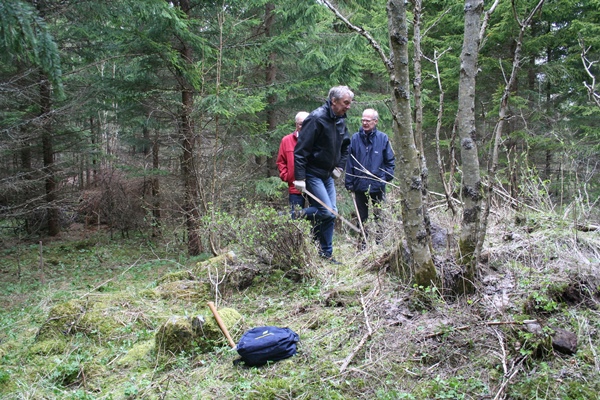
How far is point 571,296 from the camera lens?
254cm

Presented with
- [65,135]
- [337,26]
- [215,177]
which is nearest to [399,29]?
[215,177]

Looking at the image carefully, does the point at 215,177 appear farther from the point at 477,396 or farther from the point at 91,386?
the point at 477,396

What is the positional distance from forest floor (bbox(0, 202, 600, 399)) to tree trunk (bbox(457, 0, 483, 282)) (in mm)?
309

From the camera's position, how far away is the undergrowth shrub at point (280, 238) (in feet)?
12.1

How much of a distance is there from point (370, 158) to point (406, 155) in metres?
2.75

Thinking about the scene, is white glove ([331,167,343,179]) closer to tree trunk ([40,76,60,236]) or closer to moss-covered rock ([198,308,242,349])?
moss-covered rock ([198,308,242,349])

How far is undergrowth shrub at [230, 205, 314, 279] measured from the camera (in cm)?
369

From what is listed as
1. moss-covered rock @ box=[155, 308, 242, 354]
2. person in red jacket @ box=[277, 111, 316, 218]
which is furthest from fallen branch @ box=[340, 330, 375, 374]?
person in red jacket @ box=[277, 111, 316, 218]

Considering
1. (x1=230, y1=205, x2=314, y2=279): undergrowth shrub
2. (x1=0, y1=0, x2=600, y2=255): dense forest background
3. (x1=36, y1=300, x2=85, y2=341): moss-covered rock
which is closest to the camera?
(x1=36, y1=300, x2=85, y2=341): moss-covered rock

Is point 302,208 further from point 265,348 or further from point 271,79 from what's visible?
point 271,79

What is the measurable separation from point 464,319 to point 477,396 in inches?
22.8

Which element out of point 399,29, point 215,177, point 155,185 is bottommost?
point 155,185

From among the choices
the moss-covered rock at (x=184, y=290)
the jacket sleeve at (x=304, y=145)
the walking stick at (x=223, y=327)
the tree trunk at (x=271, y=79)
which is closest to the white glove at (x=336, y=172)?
the jacket sleeve at (x=304, y=145)

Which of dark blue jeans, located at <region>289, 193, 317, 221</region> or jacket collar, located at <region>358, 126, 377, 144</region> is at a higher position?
jacket collar, located at <region>358, 126, 377, 144</region>
